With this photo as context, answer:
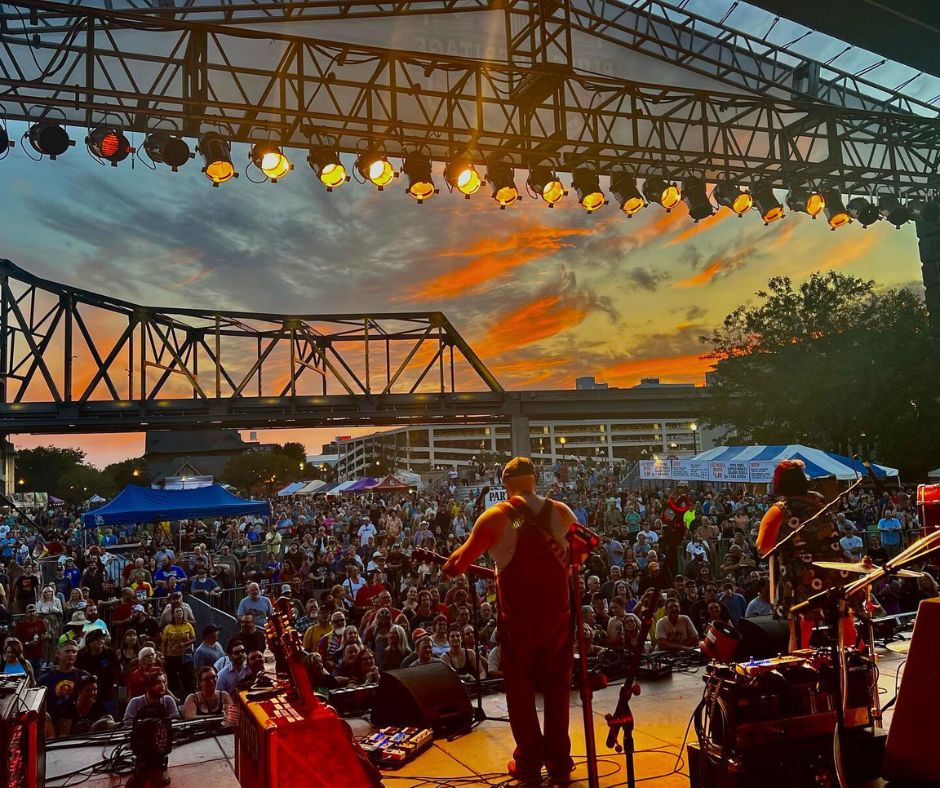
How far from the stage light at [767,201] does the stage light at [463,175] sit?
4.25m

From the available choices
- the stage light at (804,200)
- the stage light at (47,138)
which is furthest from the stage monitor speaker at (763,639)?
the stage light at (47,138)

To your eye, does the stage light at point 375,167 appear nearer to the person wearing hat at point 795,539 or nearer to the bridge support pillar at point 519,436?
the person wearing hat at point 795,539

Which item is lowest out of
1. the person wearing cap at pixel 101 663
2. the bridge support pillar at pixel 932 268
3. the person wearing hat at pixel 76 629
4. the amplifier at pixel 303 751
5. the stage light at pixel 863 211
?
the person wearing cap at pixel 101 663

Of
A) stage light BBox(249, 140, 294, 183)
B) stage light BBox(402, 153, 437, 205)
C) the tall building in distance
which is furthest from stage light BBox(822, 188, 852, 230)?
the tall building in distance

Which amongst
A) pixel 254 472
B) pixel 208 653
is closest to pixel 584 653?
pixel 208 653

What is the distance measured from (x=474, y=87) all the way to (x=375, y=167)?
203cm

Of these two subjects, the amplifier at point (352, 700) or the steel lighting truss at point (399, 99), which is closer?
the amplifier at point (352, 700)

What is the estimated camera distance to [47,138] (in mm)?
7762

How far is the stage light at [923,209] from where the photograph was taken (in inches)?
443

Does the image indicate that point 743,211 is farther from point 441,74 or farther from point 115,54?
point 115,54

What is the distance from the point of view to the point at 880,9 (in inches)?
283

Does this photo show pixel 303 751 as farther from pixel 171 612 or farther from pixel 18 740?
pixel 171 612

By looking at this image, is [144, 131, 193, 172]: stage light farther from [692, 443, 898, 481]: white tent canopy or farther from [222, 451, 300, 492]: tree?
[222, 451, 300, 492]: tree

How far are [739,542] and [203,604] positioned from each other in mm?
9683
